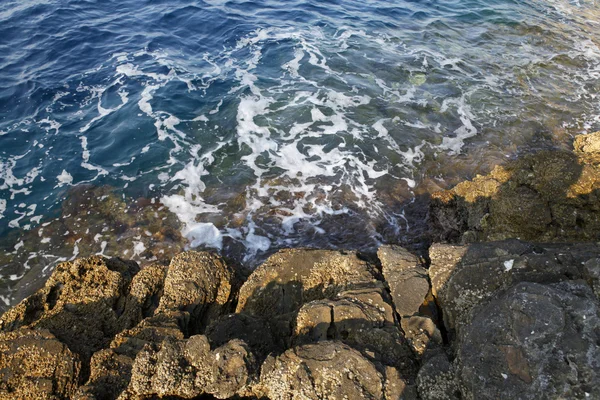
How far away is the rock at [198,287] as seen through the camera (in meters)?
5.94

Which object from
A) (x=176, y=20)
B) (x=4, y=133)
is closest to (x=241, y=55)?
(x=176, y=20)

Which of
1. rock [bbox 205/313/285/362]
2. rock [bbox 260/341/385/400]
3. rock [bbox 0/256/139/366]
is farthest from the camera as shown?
rock [bbox 0/256/139/366]

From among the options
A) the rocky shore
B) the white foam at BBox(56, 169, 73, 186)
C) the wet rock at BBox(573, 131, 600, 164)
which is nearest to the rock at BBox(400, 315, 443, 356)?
the rocky shore

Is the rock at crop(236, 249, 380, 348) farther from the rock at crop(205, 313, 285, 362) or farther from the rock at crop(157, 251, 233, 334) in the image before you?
the rock at crop(205, 313, 285, 362)

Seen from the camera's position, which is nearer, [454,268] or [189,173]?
[454,268]

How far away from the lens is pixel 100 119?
1320 centimetres

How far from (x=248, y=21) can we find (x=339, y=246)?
49.1ft

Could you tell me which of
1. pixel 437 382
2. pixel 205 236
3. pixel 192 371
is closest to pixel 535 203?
pixel 437 382

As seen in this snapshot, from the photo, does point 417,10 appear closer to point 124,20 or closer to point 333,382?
point 124,20

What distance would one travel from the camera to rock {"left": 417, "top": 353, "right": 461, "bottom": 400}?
3607mm

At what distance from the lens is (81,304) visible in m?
6.10

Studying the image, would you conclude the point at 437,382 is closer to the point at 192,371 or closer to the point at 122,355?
the point at 192,371

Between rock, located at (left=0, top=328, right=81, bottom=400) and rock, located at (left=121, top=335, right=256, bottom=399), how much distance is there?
3.70 ft

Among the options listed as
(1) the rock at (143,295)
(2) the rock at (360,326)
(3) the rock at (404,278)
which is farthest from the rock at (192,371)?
(3) the rock at (404,278)
